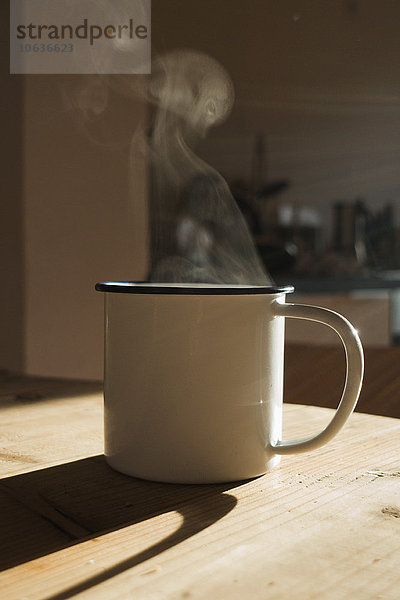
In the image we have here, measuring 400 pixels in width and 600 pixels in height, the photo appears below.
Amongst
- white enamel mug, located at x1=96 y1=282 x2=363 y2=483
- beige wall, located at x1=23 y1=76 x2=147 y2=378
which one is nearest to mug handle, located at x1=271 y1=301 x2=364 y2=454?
white enamel mug, located at x1=96 y1=282 x2=363 y2=483

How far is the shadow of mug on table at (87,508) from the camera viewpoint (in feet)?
1.19

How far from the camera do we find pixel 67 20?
6.63 ft

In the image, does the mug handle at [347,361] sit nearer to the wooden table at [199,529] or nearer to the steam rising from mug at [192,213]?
the wooden table at [199,529]

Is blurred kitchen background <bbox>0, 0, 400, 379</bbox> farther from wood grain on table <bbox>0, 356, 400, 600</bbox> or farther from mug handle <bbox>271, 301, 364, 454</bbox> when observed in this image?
mug handle <bbox>271, 301, 364, 454</bbox>

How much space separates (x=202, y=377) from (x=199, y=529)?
0.11 metres

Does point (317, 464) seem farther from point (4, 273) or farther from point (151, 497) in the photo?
point (4, 273)

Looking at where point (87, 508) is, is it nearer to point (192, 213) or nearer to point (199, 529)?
point (199, 529)

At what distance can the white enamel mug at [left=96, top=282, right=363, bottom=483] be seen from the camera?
0.46m

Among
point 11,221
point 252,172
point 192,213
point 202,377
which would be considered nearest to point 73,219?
point 11,221

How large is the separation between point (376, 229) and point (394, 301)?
0.75 m

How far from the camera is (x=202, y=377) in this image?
18.2 inches

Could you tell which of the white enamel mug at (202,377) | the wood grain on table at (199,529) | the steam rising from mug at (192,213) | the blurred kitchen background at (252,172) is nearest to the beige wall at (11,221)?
the blurred kitchen background at (252,172)

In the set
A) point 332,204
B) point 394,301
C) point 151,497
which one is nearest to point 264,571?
point 151,497

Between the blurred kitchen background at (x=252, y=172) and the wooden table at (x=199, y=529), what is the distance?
1.64 m
